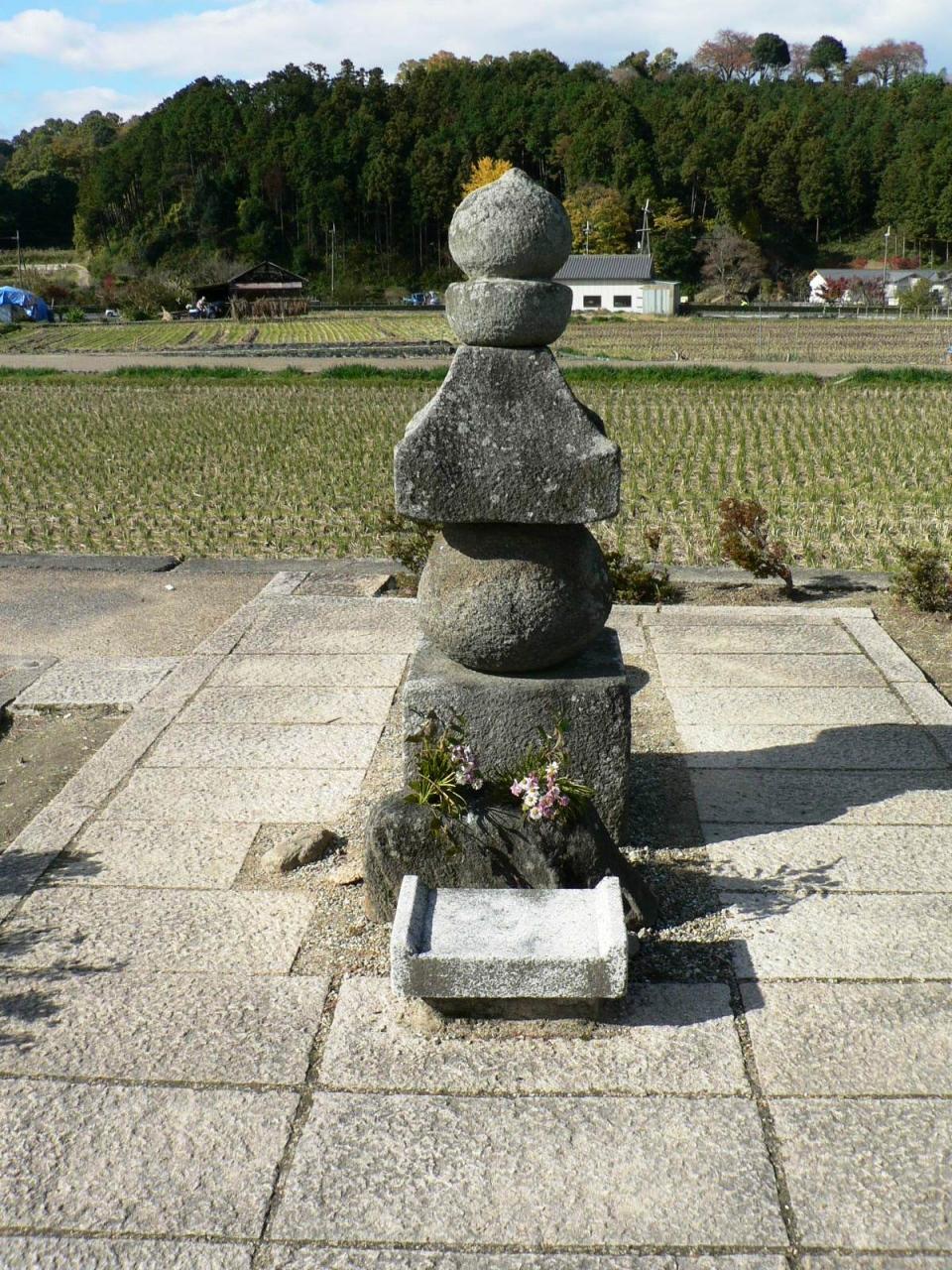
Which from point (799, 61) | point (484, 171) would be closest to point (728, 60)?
Result: point (799, 61)

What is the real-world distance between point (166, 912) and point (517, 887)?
4.20 ft

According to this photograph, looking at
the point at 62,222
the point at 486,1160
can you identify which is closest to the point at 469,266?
the point at 486,1160

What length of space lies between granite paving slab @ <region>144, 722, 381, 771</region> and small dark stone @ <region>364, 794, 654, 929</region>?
1541mm

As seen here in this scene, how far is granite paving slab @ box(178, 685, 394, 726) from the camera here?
6191 millimetres

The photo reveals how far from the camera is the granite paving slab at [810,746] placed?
5.56 m

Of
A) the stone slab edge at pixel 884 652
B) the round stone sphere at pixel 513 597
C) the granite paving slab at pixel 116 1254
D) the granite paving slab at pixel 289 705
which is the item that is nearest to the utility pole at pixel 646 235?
the stone slab edge at pixel 884 652

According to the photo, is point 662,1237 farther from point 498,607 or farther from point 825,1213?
point 498,607

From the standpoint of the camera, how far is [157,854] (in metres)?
4.73

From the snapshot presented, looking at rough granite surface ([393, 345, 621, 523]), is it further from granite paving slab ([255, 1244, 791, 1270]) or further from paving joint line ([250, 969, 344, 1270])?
granite paving slab ([255, 1244, 791, 1270])

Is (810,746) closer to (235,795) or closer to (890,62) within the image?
(235,795)

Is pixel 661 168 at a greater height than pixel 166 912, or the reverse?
pixel 661 168

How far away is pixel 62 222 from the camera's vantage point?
4227 inches

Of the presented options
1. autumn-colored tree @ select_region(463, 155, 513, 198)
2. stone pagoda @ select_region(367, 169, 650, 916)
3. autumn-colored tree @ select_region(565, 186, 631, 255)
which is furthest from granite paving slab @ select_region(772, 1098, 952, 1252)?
autumn-colored tree @ select_region(463, 155, 513, 198)

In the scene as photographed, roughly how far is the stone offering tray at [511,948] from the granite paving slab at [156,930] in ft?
2.07
